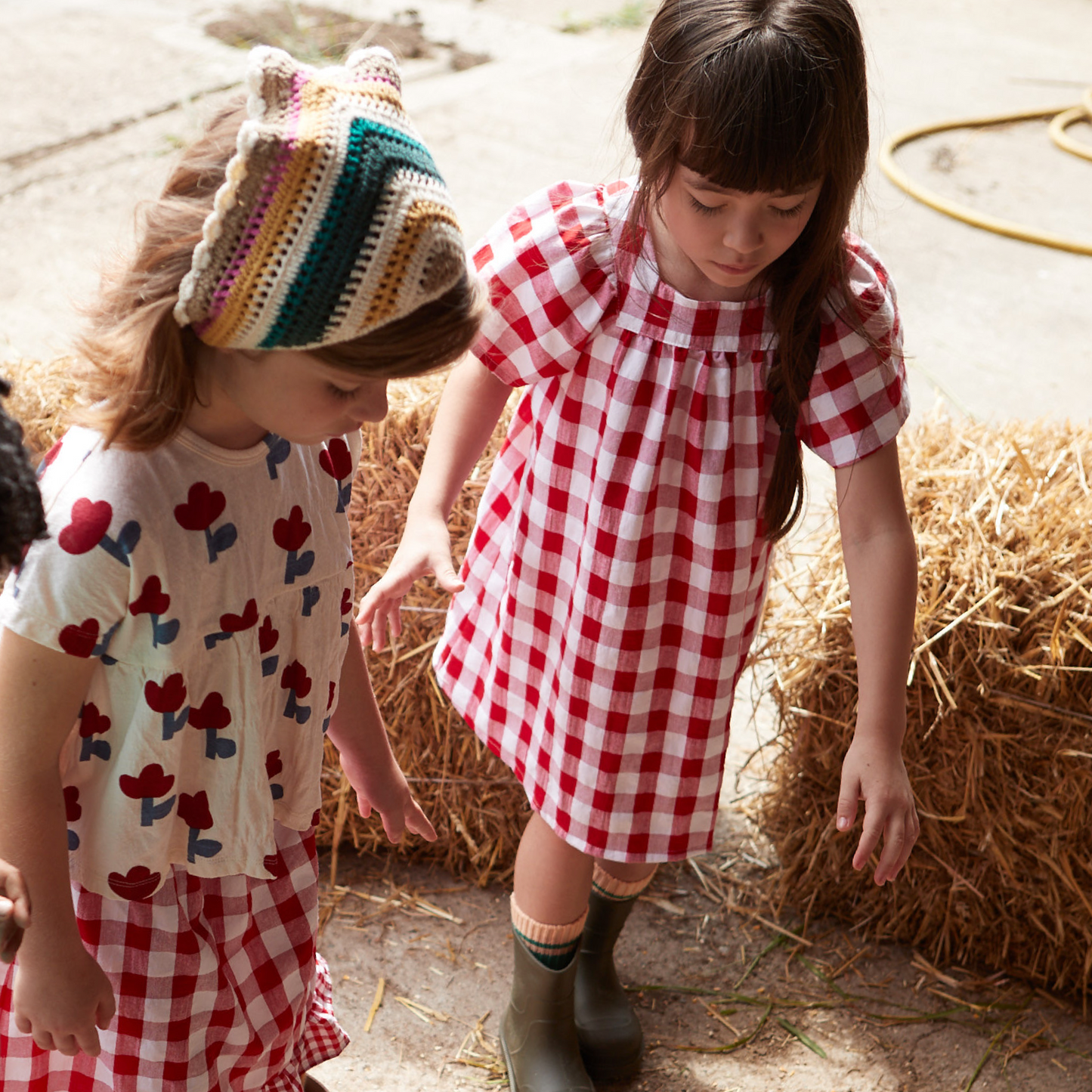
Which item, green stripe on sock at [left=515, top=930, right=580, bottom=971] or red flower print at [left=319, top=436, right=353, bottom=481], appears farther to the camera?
green stripe on sock at [left=515, top=930, right=580, bottom=971]

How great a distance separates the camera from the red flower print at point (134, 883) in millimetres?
1133

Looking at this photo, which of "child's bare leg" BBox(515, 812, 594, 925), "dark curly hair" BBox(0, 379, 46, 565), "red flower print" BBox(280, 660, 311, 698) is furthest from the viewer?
"child's bare leg" BBox(515, 812, 594, 925)

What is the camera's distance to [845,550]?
4.96 feet

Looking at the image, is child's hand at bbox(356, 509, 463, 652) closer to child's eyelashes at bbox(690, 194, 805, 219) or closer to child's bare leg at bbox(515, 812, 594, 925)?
child's bare leg at bbox(515, 812, 594, 925)

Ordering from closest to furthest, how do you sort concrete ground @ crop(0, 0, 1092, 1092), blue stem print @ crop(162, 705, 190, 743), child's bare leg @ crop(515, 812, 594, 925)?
blue stem print @ crop(162, 705, 190, 743), child's bare leg @ crop(515, 812, 594, 925), concrete ground @ crop(0, 0, 1092, 1092)

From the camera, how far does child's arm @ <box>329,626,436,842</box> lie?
54.3 inches

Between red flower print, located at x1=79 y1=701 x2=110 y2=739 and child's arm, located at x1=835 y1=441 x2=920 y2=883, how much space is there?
84cm

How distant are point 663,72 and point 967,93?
5905 millimetres

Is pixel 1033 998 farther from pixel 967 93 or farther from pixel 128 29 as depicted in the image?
pixel 128 29

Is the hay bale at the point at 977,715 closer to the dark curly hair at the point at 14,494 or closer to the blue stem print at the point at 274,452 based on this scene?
the blue stem print at the point at 274,452

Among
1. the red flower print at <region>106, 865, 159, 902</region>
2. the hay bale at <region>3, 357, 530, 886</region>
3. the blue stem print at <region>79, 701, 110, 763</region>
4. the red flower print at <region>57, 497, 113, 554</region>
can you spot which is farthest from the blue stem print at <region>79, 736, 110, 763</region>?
the hay bale at <region>3, 357, 530, 886</region>

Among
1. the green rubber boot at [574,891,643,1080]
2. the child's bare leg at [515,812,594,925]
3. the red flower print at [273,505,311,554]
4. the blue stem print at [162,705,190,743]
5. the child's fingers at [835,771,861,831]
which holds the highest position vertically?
the red flower print at [273,505,311,554]

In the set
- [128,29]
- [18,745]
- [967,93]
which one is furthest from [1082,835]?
[128,29]

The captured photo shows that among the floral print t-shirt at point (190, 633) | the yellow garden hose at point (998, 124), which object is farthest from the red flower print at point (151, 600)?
the yellow garden hose at point (998, 124)
